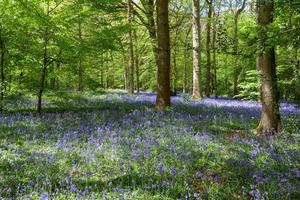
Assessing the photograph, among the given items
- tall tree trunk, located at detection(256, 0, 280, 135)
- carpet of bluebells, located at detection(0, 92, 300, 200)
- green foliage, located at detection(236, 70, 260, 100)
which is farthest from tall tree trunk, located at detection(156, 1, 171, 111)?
green foliage, located at detection(236, 70, 260, 100)

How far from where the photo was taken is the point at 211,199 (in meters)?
4.97

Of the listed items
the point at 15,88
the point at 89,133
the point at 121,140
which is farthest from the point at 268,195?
the point at 15,88

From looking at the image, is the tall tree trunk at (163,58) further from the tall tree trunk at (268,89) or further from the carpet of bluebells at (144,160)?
the tall tree trunk at (268,89)

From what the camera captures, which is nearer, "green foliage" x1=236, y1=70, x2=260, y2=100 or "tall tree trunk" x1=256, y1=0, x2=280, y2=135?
"tall tree trunk" x1=256, y1=0, x2=280, y2=135

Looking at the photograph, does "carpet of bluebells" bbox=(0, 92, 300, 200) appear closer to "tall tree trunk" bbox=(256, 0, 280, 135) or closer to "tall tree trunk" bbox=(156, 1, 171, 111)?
"tall tree trunk" bbox=(256, 0, 280, 135)

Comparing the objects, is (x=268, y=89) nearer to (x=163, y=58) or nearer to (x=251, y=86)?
(x=163, y=58)

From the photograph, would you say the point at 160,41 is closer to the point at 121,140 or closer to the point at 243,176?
the point at 121,140

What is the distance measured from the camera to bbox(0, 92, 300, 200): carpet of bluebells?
5156mm

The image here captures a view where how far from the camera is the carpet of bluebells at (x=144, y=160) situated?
5.16 m

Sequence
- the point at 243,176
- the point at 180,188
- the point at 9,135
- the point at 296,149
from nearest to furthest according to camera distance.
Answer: the point at 180,188 < the point at 243,176 < the point at 296,149 < the point at 9,135

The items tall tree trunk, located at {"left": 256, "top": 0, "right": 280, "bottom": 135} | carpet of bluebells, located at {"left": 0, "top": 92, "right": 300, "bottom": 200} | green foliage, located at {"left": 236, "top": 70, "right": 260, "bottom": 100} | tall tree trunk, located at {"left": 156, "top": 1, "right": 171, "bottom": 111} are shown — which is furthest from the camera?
green foliage, located at {"left": 236, "top": 70, "right": 260, "bottom": 100}

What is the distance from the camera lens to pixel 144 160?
6.54 m

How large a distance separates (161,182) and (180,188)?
39cm

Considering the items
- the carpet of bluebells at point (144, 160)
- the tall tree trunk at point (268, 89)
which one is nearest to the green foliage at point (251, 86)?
the tall tree trunk at point (268, 89)
